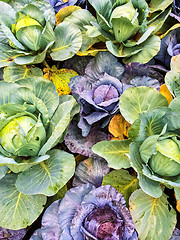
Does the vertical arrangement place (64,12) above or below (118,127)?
above

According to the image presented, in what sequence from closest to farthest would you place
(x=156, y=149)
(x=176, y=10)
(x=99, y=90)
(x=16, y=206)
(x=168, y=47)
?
(x=156, y=149) → (x=16, y=206) → (x=99, y=90) → (x=168, y=47) → (x=176, y=10)

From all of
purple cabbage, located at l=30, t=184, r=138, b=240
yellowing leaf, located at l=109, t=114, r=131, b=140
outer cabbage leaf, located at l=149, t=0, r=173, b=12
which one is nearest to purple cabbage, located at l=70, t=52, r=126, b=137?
yellowing leaf, located at l=109, t=114, r=131, b=140

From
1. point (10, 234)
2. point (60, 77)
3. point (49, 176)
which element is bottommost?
point (10, 234)

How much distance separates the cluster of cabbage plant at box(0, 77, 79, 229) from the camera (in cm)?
83

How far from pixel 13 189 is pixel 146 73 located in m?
0.77

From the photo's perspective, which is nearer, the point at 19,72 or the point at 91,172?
the point at 91,172

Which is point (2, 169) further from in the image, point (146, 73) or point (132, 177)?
point (146, 73)

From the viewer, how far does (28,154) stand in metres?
0.90

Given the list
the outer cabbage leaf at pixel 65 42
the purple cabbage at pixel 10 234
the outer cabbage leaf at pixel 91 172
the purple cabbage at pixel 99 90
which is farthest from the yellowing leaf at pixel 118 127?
the purple cabbage at pixel 10 234

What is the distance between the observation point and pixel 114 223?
2.57 ft

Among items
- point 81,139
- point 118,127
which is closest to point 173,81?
point 118,127

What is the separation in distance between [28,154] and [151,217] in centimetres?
52

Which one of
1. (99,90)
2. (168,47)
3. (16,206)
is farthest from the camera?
(168,47)

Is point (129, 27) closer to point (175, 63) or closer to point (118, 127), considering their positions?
point (175, 63)
